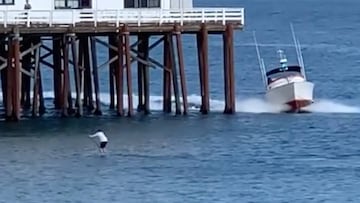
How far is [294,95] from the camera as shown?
78250 millimetres

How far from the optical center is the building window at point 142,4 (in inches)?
2938

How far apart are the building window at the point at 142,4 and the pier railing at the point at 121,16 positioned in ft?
2.33

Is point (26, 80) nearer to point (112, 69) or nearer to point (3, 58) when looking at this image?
point (112, 69)

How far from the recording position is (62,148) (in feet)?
211

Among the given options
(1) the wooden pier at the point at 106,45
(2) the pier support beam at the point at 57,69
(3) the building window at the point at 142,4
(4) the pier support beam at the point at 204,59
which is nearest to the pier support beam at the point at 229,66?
(1) the wooden pier at the point at 106,45

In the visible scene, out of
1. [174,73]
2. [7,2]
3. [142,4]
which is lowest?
[174,73]

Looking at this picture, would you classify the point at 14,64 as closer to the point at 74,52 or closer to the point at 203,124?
the point at 74,52

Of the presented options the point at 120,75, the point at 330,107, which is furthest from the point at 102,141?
the point at 330,107

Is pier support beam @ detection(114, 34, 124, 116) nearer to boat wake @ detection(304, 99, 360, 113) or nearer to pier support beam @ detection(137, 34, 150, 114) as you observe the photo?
pier support beam @ detection(137, 34, 150, 114)

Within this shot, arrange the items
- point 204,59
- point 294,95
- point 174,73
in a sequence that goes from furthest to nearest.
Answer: point 294,95, point 174,73, point 204,59

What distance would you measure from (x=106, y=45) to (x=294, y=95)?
9.50 meters

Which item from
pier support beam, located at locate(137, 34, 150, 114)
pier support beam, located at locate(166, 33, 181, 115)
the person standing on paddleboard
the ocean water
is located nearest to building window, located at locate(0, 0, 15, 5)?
the ocean water

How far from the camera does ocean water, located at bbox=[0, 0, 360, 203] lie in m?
55.1

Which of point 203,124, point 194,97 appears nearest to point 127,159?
point 203,124
